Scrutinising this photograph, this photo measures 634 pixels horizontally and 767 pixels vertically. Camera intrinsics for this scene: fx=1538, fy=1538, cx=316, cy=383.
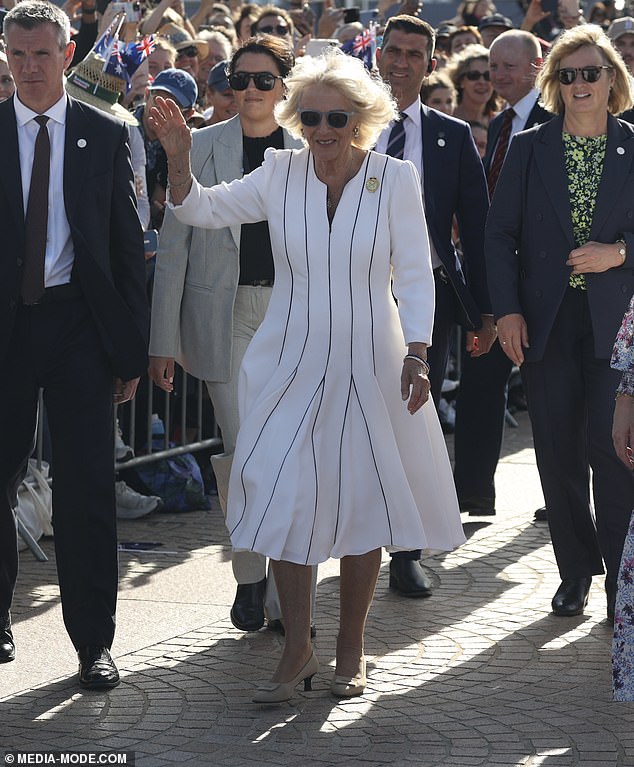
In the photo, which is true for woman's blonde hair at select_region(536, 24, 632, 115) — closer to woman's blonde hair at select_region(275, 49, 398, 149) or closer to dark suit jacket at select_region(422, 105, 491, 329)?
dark suit jacket at select_region(422, 105, 491, 329)

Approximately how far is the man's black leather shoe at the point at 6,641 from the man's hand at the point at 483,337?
2.66 metres

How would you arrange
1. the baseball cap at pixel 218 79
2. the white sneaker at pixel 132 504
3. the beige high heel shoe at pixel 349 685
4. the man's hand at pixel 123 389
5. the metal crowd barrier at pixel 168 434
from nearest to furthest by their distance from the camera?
the beige high heel shoe at pixel 349 685
the man's hand at pixel 123 389
the metal crowd barrier at pixel 168 434
the white sneaker at pixel 132 504
the baseball cap at pixel 218 79

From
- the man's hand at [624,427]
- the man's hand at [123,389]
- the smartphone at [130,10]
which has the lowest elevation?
the man's hand at [624,427]

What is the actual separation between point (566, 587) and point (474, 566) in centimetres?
91

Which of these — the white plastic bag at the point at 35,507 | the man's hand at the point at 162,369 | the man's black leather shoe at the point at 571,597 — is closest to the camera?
the man's hand at the point at 162,369

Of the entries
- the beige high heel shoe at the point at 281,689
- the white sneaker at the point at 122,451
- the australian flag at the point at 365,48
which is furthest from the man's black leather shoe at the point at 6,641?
the australian flag at the point at 365,48

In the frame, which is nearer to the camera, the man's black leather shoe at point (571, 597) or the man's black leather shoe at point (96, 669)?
the man's black leather shoe at point (96, 669)

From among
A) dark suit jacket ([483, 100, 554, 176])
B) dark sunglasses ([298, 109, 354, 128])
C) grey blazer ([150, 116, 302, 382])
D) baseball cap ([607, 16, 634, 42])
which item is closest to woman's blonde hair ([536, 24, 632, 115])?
grey blazer ([150, 116, 302, 382])

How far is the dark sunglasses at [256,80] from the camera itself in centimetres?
623

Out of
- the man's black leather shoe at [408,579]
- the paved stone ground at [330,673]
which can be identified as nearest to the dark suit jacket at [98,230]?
the paved stone ground at [330,673]

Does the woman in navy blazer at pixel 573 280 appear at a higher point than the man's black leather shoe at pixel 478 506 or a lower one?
higher

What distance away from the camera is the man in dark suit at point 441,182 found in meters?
7.18

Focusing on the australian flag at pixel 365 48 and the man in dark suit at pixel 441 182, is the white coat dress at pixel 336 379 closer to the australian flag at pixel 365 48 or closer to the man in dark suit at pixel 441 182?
the man in dark suit at pixel 441 182

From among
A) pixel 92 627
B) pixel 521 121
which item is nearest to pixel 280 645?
pixel 92 627
